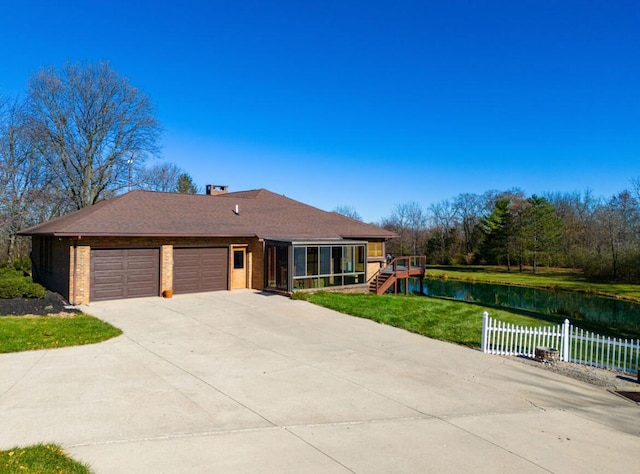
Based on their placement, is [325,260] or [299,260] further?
[325,260]

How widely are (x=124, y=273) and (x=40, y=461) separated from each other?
12.6 metres

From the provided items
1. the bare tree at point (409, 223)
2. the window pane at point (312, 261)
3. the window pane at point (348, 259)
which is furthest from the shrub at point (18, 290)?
the bare tree at point (409, 223)

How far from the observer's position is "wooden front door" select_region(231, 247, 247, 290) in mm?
18969

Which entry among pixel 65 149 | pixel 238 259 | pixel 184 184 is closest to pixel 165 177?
pixel 184 184

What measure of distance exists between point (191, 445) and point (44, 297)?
42.2 feet

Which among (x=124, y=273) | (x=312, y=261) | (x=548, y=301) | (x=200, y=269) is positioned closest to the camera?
(x=124, y=273)

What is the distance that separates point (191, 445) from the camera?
16.0 ft

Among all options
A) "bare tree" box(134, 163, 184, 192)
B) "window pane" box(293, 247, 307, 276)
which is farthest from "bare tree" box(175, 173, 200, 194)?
"window pane" box(293, 247, 307, 276)

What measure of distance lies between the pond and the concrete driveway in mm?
13513

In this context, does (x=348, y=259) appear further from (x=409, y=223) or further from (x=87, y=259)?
(x=409, y=223)

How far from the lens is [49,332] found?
1022 cm

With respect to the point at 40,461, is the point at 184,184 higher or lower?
higher

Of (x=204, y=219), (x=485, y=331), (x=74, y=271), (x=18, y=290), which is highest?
(x=204, y=219)

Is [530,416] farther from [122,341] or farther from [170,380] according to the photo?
[122,341]
